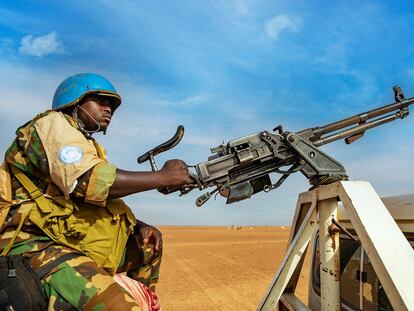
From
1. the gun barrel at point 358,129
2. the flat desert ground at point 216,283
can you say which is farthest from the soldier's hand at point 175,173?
the flat desert ground at point 216,283

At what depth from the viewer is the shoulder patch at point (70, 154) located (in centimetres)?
279

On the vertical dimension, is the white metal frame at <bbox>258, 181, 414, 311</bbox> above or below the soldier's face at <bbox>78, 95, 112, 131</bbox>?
below

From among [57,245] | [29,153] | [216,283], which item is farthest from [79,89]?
[216,283]

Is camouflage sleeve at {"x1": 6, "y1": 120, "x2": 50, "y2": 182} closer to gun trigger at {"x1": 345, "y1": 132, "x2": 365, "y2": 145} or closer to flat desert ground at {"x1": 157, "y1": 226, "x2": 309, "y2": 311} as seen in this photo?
gun trigger at {"x1": 345, "y1": 132, "x2": 365, "y2": 145}

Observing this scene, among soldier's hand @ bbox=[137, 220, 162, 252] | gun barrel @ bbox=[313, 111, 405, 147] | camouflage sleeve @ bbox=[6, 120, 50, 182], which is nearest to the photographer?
→ camouflage sleeve @ bbox=[6, 120, 50, 182]

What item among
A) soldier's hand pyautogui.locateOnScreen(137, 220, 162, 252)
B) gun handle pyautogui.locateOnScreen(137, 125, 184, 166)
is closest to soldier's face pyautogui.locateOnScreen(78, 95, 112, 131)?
gun handle pyautogui.locateOnScreen(137, 125, 184, 166)

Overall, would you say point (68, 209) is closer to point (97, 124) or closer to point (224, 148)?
point (97, 124)

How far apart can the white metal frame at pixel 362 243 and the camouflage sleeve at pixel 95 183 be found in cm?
132

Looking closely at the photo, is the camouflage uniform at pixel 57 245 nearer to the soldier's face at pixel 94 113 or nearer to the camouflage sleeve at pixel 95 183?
the camouflage sleeve at pixel 95 183

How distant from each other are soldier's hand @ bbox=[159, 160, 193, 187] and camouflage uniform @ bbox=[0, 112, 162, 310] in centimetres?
40

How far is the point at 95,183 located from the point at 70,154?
0.24 meters

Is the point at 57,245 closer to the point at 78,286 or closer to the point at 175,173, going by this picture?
the point at 78,286

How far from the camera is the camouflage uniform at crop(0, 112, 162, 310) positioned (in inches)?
103

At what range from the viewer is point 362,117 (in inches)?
159
